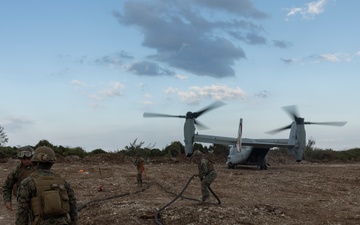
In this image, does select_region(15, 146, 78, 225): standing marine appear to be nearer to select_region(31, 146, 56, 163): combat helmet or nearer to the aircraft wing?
select_region(31, 146, 56, 163): combat helmet

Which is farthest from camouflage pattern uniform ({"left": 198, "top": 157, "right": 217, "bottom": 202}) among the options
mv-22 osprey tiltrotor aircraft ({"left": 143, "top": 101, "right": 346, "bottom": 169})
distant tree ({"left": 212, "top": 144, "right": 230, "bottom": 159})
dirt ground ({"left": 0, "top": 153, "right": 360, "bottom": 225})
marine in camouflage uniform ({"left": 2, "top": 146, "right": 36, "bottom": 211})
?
distant tree ({"left": 212, "top": 144, "right": 230, "bottom": 159})

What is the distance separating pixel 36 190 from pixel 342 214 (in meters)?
9.60

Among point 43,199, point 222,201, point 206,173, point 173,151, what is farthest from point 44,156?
point 173,151

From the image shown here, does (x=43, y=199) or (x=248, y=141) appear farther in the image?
(x=248, y=141)

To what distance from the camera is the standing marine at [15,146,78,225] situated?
5.59 metres

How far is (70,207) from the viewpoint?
5.99 meters

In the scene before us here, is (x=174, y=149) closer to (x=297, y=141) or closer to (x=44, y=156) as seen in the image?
(x=297, y=141)

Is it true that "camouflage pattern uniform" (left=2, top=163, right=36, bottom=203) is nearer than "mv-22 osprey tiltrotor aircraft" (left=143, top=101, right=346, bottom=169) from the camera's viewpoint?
Yes

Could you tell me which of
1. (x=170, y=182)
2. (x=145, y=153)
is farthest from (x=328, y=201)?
(x=145, y=153)

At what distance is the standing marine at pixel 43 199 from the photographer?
5.59 meters

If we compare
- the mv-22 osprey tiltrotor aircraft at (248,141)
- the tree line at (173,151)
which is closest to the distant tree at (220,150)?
the tree line at (173,151)

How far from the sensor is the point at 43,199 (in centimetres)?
559

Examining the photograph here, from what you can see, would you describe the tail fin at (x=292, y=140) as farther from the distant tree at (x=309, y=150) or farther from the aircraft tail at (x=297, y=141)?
the distant tree at (x=309, y=150)

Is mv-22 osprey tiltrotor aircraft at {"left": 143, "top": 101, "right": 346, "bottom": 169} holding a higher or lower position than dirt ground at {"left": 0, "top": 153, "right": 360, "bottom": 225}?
higher
